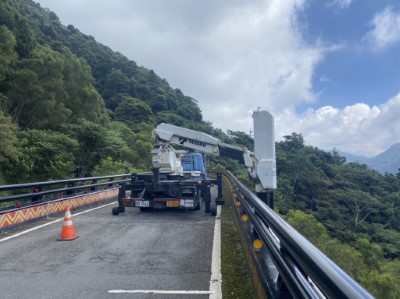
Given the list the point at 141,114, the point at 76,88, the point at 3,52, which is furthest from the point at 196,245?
the point at 141,114

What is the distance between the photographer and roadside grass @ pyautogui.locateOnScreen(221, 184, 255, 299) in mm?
3814

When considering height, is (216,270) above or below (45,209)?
below

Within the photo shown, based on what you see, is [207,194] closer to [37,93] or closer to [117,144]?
[117,144]

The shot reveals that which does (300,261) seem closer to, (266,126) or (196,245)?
(196,245)

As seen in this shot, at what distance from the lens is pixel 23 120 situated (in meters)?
30.8

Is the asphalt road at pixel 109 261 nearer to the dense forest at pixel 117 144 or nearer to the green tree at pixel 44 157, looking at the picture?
the dense forest at pixel 117 144

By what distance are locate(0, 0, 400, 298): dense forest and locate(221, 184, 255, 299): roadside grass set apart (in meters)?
14.9

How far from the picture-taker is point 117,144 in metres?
30.2

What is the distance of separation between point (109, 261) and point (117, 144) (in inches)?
1018

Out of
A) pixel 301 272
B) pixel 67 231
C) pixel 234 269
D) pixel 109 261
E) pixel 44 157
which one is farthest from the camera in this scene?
pixel 44 157

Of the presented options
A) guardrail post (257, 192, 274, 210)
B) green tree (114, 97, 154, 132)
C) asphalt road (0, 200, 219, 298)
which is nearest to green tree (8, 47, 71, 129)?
asphalt road (0, 200, 219, 298)

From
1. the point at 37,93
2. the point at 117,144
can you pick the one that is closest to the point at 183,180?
the point at 117,144

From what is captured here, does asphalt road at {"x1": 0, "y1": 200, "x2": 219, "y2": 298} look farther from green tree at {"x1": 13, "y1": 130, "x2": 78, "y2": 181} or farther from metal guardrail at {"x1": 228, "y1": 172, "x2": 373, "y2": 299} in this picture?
green tree at {"x1": 13, "y1": 130, "x2": 78, "y2": 181}

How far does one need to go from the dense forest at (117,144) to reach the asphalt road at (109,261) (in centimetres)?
1368
